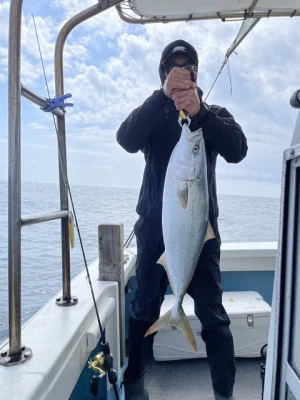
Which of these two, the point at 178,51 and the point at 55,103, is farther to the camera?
the point at 178,51

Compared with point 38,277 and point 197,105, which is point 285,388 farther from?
point 38,277

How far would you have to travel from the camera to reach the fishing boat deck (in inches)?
94.7

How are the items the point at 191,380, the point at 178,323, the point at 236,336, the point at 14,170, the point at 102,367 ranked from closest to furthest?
the point at 14,170 → the point at 102,367 → the point at 178,323 → the point at 191,380 → the point at 236,336

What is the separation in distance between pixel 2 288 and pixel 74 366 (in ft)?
11.5

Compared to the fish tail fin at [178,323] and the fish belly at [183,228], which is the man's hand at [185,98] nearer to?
the fish belly at [183,228]

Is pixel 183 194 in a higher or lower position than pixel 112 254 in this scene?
higher

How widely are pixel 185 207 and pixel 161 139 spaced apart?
0.56 metres

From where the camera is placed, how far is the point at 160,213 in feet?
6.42

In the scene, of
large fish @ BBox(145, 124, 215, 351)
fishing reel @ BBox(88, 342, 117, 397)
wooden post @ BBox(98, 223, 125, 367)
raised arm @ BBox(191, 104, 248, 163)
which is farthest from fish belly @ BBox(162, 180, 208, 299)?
wooden post @ BBox(98, 223, 125, 367)

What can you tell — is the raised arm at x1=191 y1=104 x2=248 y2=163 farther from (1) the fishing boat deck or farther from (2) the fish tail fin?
(1) the fishing boat deck

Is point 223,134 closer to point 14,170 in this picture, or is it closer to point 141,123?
point 141,123

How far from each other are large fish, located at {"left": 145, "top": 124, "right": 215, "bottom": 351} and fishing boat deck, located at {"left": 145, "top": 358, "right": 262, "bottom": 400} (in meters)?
1.09

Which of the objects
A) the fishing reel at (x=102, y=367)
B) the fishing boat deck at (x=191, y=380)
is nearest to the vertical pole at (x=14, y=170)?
the fishing reel at (x=102, y=367)

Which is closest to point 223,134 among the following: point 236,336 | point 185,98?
point 185,98
